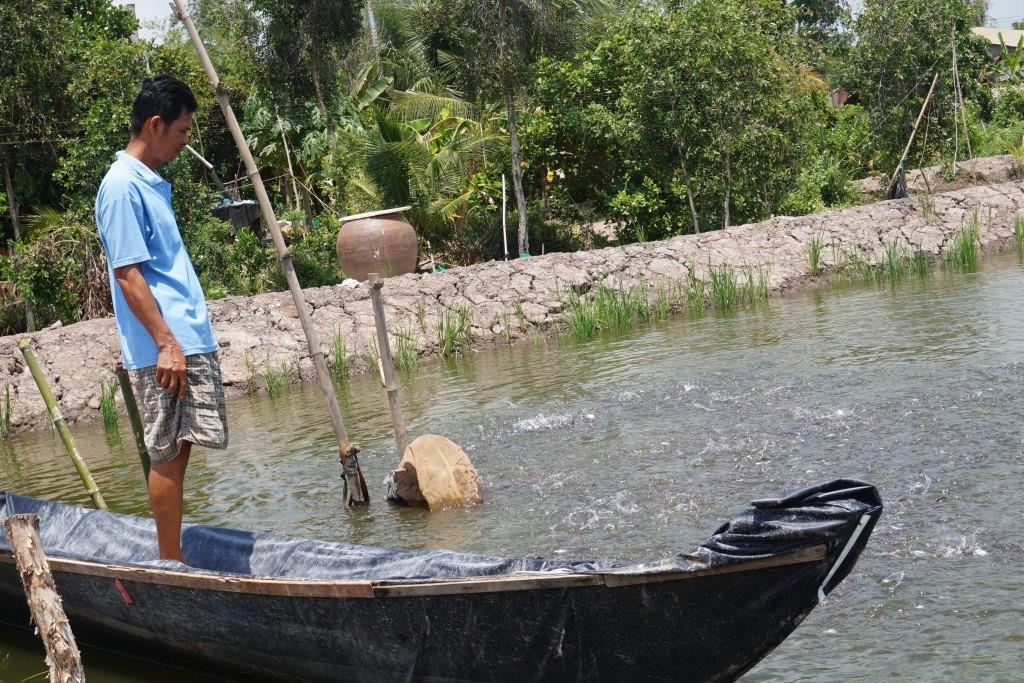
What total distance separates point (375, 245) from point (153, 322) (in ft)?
39.1

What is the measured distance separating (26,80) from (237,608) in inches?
568

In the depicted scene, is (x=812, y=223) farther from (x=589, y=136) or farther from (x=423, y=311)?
(x=423, y=311)

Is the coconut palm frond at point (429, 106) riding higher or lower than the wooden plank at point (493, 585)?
higher

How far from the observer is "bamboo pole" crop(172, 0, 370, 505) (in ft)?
18.4

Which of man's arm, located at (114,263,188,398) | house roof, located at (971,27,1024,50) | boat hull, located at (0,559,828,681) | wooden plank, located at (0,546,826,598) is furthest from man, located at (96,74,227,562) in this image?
house roof, located at (971,27,1024,50)

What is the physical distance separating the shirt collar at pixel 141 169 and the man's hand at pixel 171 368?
24.6 inches

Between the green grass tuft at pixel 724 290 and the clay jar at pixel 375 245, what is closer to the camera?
the green grass tuft at pixel 724 290

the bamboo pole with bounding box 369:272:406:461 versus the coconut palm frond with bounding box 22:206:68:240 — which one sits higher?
the coconut palm frond with bounding box 22:206:68:240

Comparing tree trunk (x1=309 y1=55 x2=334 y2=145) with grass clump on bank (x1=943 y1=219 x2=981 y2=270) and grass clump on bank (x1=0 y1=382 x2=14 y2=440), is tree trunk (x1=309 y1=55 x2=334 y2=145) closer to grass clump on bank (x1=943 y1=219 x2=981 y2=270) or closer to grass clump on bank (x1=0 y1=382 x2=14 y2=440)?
grass clump on bank (x1=0 y1=382 x2=14 y2=440)

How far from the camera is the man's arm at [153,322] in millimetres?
3748

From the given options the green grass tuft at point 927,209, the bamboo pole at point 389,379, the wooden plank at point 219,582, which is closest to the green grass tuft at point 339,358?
the bamboo pole at point 389,379

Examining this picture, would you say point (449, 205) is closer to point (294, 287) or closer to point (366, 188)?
point (366, 188)

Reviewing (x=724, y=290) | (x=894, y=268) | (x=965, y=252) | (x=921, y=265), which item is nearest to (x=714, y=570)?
(x=724, y=290)

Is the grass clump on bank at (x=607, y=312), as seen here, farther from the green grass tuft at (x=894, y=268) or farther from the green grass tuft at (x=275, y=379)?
the green grass tuft at (x=275, y=379)
